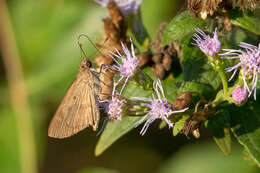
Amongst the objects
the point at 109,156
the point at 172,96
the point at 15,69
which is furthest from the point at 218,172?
the point at 15,69

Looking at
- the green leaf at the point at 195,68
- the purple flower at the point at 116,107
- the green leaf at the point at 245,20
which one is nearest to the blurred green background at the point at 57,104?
the green leaf at the point at 195,68

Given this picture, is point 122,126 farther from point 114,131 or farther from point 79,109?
point 79,109

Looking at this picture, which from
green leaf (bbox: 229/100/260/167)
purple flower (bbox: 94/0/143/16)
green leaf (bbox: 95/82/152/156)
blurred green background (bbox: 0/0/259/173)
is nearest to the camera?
green leaf (bbox: 229/100/260/167)

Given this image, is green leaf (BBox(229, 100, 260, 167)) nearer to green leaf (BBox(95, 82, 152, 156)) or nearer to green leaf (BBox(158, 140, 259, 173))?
green leaf (BBox(95, 82, 152, 156))

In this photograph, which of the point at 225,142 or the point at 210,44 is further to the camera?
the point at 225,142

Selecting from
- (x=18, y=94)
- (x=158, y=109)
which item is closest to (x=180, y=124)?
(x=158, y=109)

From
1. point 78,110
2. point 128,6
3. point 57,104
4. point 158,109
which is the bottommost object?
point 158,109

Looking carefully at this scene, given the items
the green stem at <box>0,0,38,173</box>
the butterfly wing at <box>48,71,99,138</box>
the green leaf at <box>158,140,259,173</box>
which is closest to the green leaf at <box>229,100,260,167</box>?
the butterfly wing at <box>48,71,99,138</box>
